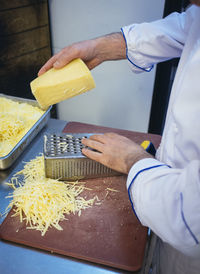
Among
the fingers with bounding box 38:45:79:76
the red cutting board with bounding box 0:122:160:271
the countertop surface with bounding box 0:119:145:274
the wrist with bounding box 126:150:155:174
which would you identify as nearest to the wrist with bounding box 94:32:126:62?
the fingers with bounding box 38:45:79:76

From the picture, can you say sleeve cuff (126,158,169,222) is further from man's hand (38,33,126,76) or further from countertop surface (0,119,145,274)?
man's hand (38,33,126,76)

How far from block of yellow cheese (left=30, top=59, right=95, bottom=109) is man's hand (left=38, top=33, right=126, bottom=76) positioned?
0.08 metres

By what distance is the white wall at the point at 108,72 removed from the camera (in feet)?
7.30

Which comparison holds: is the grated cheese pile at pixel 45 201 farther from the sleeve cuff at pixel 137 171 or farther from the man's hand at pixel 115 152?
the sleeve cuff at pixel 137 171

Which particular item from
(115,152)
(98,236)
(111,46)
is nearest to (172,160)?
(115,152)

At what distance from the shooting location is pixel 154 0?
6.93 ft

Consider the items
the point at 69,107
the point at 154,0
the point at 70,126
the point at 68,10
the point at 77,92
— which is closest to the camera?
the point at 77,92

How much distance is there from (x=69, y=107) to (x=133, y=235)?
2.01 m

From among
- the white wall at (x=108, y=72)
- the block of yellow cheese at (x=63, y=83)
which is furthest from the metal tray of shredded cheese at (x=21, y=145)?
the white wall at (x=108, y=72)

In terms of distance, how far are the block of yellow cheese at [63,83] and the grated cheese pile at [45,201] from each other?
0.41 metres

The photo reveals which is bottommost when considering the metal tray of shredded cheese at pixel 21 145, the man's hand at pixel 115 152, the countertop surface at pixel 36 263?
the countertop surface at pixel 36 263

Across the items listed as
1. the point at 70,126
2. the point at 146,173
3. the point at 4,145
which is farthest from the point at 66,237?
the point at 70,126

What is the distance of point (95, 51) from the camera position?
4.87 feet

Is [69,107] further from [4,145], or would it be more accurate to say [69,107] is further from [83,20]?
[4,145]
